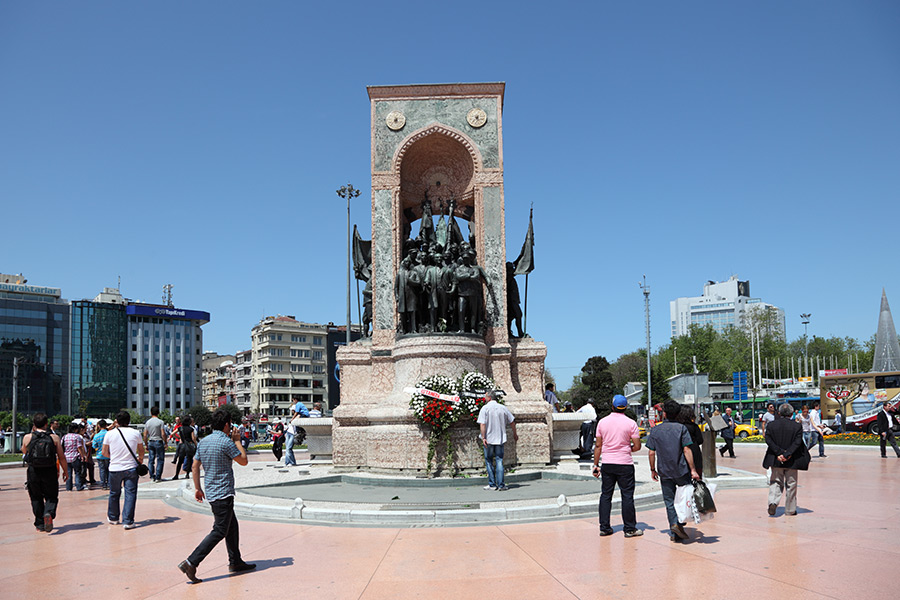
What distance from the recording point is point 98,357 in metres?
117

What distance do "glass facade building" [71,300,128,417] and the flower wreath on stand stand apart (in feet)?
373

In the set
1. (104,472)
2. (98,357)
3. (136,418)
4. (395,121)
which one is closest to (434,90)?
(395,121)

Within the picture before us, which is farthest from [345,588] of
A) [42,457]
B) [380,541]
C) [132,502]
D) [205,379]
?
[205,379]

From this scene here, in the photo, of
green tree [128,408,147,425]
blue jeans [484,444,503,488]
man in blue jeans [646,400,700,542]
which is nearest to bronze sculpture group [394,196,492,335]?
blue jeans [484,444,503,488]

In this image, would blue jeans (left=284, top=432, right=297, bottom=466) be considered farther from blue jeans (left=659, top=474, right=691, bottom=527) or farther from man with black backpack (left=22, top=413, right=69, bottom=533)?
blue jeans (left=659, top=474, right=691, bottom=527)

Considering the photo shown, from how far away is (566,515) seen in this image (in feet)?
33.0

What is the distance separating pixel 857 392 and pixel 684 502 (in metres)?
40.8

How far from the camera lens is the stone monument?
1552cm

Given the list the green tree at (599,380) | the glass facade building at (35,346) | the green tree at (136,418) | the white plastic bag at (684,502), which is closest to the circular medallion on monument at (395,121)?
the white plastic bag at (684,502)

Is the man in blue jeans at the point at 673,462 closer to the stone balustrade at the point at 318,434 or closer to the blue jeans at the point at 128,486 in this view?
the blue jeans at the point at 128,486

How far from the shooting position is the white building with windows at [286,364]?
10762 cm

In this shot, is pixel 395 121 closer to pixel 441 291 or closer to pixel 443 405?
pixel 441 291

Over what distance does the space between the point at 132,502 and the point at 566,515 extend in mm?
6286

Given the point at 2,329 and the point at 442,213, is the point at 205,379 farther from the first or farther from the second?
the point at 442,213
